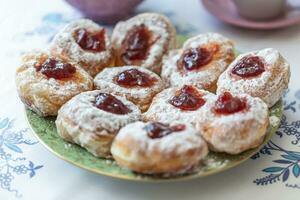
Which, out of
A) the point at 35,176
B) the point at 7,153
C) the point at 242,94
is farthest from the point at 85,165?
the point at 242,94

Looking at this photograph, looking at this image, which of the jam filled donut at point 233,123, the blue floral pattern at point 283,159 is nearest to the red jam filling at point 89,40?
the jam filled donut at point 233,123

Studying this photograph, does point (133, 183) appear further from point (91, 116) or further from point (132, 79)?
point (132, 79)

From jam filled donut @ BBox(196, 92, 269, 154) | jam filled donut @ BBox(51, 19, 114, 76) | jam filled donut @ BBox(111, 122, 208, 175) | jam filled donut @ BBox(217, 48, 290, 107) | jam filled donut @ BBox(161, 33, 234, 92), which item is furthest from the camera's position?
jam filled donut @ BBox(51, 19, 114, 76)

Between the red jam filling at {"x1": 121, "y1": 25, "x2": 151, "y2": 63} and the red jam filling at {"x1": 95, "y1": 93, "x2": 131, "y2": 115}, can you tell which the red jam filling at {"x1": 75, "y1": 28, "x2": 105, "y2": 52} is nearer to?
the red jam filling at {"x1": 121, "y1": 25, "x2": 151, "y2": 63}

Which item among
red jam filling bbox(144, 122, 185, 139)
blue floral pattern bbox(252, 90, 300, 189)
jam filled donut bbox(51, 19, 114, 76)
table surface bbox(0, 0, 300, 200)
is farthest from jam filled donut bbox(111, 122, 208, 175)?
jam filled donut bbox(51, 19, 114, 76)

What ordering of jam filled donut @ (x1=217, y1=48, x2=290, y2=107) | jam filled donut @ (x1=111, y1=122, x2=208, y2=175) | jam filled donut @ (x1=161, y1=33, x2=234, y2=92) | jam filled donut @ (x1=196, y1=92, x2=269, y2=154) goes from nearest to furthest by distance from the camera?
jam filled donut @ (x1=111, y1=122, x2=208, y2=175) → jam filled donut @ (x1=196, y1=92, x2=269, y2=154) → jam filled donut @ (x1=217, y1=48, x2=290, y2=107) → jam filled donut @ (x1=161, y1=33, x2=234, y2=92)

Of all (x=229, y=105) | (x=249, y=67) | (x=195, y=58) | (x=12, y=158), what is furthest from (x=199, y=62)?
(x=12, y=158)

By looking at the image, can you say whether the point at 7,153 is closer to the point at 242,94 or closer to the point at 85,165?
the point at 85,165
